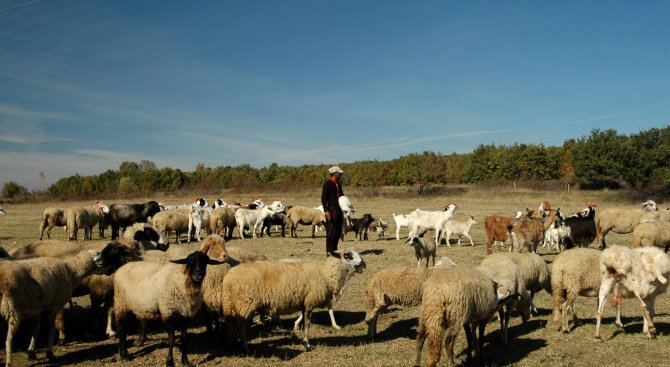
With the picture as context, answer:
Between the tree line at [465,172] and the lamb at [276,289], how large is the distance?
46743 mm

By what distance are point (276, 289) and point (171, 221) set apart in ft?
50.4

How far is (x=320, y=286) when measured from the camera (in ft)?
26.1

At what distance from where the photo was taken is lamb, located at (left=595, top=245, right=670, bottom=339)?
25.8 feet

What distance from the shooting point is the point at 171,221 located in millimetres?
21250

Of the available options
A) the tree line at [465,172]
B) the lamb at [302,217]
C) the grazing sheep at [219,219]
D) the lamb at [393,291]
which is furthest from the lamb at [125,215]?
the tree line at [465,172]

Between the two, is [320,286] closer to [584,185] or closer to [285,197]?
[285,197]

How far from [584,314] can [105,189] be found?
276 feet

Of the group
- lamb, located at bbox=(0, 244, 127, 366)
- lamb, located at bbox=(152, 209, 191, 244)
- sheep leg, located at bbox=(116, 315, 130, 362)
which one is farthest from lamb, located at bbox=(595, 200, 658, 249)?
lamb, located at bbox=(0, 244, 127, 366)

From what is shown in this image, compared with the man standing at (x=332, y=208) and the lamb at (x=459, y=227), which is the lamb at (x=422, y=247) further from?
the lamb at (x=459, y=227)

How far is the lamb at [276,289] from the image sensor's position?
7184 mm

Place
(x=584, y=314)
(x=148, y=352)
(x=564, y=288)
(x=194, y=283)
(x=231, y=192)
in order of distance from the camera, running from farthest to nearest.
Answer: (x=231, y=192) → (x=584, y=314) → (x=564, y=288) → (x=148, y=352) → (x=194, y=283)

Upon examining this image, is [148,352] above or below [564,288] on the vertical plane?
below

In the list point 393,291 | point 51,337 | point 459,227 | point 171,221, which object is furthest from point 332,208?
point 171,221

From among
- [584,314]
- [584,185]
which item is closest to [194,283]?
[584,314]
